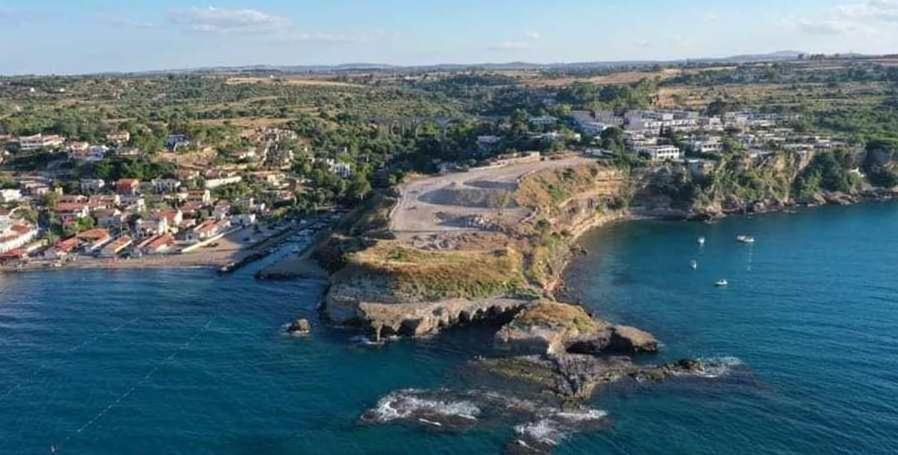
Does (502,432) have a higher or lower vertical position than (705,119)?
lower

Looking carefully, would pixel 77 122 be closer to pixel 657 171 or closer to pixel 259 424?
pixel 657 171

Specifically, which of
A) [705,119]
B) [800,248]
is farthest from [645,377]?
[705,119]

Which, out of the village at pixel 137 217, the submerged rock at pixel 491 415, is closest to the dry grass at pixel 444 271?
the submerged rock at pixel 491 415

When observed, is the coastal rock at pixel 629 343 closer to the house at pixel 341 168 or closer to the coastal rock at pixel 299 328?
the coastal rock at pixel 299 328

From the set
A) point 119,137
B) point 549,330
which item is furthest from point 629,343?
point 119,137

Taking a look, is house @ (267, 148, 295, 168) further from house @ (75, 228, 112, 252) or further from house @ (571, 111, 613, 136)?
house @ (571, 111, 613, 136)

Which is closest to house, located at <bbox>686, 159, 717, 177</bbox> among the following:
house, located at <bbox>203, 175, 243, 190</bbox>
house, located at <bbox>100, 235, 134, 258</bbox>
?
house, located at <bbox>203, 175, 243, 190</bbox>
